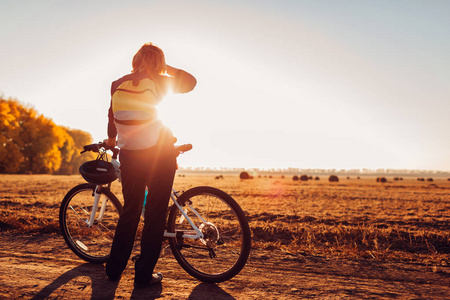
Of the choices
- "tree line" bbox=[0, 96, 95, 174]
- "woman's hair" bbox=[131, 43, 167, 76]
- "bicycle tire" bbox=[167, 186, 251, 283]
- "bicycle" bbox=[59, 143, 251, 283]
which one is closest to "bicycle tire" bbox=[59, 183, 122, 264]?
"bicycle" bbox=[59, 143, 251, 283]

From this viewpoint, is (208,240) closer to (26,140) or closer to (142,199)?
(142,199)

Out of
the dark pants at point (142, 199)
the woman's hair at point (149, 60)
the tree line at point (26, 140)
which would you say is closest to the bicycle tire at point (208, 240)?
the dark pants at point (142, 199)

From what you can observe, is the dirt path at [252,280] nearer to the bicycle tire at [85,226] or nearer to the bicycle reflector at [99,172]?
the bicycle tire at [85,226]

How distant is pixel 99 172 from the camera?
369cm

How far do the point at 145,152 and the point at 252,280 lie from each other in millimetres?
1782

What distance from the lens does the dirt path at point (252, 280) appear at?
2.83m

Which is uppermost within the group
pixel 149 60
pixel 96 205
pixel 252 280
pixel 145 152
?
pixel 149 60

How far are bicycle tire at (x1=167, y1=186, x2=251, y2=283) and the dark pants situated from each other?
0.97ft

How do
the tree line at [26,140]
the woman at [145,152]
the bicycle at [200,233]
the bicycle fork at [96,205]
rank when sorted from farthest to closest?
1. the tree line at [26,140]
2. the bicycle fork at [96,205]
3. the bicycle at [200,233]
4. the woman at [145,152]

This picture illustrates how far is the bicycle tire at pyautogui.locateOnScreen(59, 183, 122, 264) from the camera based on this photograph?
396 centimetres

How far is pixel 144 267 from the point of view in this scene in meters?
3.07

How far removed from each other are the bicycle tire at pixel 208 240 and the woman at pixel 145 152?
30cm

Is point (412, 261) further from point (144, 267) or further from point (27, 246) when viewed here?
point (27, 246)

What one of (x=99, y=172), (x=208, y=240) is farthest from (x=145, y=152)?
(x=208, y=240)
